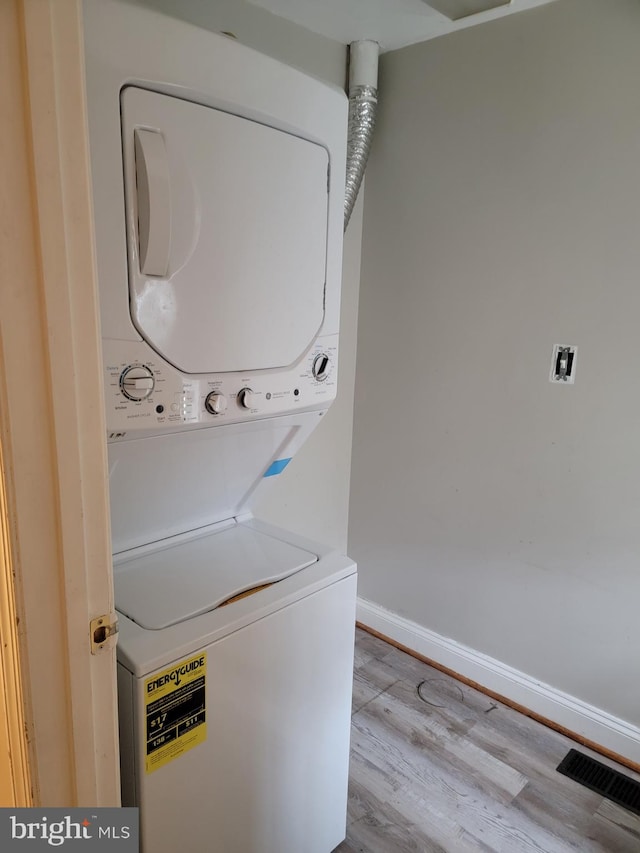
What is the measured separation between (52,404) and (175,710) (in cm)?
66

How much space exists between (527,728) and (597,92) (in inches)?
81.4

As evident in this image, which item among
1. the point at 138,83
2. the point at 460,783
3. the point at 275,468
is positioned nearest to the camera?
the point at 138,83

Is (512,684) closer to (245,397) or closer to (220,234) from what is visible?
(245,397)

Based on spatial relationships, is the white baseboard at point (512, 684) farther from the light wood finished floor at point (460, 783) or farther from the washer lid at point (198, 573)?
the washer lid at point (198, 573)

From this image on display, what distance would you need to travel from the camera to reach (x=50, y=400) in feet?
1.98

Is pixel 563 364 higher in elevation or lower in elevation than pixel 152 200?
lower

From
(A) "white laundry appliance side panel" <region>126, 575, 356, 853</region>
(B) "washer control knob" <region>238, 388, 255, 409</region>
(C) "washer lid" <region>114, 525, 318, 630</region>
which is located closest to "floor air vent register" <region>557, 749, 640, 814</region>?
(A) "white laundry appliance side panel" <region>126, 575, 356, 853</region>

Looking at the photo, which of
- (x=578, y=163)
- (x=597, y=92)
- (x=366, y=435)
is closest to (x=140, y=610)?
(x=366, y=435)

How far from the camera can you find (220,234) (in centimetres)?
106

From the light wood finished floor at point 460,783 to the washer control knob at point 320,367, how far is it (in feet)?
4.15

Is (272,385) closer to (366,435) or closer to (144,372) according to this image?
(144,372)

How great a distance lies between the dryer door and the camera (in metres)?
0.95

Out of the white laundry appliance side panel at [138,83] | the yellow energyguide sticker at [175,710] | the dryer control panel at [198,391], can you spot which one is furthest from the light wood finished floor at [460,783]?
the white laundry appliance side panel at [138,83]

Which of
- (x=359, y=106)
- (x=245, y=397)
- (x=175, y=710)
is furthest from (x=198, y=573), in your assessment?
(x=359, y=106)
